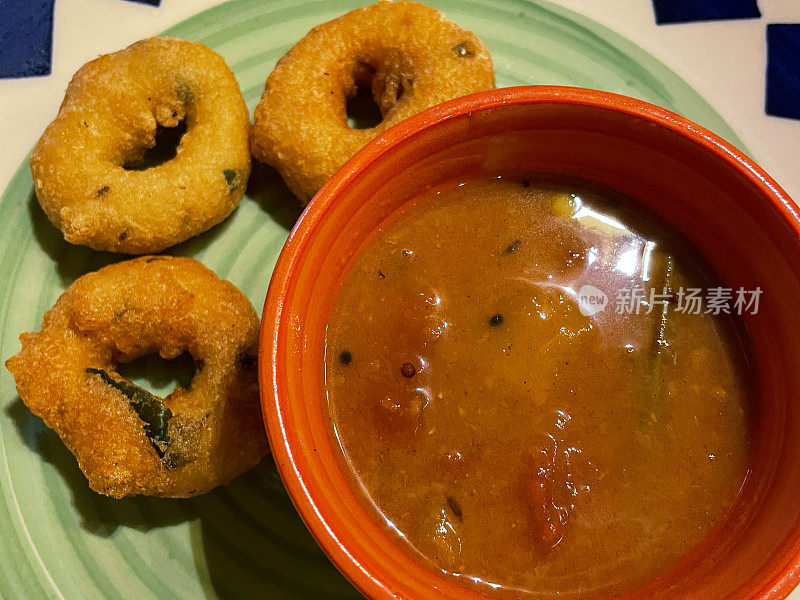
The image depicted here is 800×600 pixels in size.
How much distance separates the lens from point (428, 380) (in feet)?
4.42

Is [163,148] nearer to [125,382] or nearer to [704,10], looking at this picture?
[125,382]

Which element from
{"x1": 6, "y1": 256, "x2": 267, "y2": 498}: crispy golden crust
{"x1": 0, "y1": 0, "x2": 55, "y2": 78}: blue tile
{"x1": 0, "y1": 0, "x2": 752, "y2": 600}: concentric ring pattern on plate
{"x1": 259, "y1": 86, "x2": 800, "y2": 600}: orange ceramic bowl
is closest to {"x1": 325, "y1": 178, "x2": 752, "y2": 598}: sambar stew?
{"x1": 259, "y1": 86, "x2": 800, "y2": 600}: orange ceramic bowl

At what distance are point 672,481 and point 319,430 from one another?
674 mm

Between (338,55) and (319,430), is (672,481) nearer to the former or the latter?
(319,430)

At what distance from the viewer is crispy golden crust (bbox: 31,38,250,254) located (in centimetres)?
159

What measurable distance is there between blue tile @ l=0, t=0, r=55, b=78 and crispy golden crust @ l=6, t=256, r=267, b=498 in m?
0.63

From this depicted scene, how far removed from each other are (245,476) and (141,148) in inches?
33.4

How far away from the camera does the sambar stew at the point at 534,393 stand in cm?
129

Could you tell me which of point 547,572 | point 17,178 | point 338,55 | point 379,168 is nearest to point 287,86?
point 338,55

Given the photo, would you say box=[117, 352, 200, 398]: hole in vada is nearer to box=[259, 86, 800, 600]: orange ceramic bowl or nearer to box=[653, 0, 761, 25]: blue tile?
box=[259, 86, 800, 600]: orange ceramic bowl

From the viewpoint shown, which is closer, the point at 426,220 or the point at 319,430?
the point at 319,430

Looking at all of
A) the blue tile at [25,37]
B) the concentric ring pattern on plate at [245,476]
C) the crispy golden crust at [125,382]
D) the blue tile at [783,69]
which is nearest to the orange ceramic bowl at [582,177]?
the crispy golden crust at [125,382]

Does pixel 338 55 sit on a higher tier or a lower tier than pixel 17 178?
higher

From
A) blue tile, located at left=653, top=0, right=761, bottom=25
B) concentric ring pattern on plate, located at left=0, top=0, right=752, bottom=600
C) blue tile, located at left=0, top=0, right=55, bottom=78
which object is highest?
blue tile, located at left=0, top=0, right=55, bottom=78
